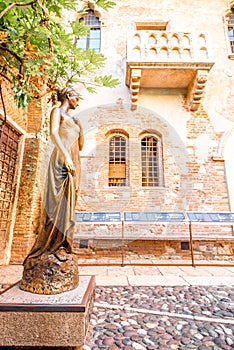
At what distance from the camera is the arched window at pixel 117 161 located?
6.92 m

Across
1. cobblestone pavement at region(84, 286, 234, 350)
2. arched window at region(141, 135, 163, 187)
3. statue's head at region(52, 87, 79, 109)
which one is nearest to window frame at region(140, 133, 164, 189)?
arched window at region(141, 135, 163, 187)

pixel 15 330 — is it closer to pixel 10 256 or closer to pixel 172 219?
pixel 10 256

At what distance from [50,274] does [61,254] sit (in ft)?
0.72

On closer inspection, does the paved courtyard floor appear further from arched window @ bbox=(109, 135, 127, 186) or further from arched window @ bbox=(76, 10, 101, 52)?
arched window @ bbox=(76, 10, 101, 52)

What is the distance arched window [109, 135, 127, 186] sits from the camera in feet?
22.7

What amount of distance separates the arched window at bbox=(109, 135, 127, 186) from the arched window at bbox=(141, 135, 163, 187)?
684 millimetres

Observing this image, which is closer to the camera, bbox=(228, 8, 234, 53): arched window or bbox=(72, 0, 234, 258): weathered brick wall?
bbox=(72, 0, 234, 258): weathered brick wall

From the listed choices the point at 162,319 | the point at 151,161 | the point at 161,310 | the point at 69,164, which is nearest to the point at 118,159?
the point at 151,161

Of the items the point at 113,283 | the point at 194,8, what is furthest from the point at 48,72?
the point at 194,8

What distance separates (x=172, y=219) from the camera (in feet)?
19.7

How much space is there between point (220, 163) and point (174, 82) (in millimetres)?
3213

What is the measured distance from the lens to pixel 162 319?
2273 millimetres

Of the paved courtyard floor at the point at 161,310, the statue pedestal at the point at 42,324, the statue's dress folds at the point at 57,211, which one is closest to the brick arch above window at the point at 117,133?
the paved courtyard floor at the point at 161,310

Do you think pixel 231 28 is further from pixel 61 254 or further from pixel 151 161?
pixel 61 254
